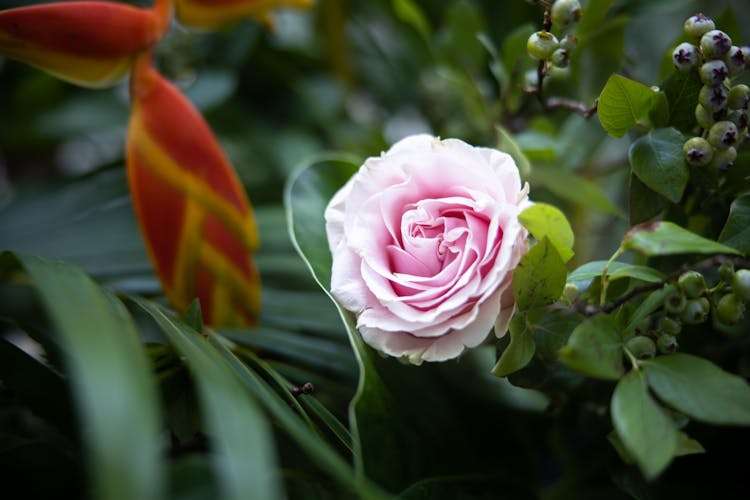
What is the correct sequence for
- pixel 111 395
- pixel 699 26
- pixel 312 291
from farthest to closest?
1. pixel 312 291
2. pixel 699 26
3. pixel 111 395

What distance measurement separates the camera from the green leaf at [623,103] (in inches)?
13.3

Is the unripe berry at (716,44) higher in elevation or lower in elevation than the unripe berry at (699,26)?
lower

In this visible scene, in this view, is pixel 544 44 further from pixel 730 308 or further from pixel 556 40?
pixel 730 308

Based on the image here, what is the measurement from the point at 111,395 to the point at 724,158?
30 cm

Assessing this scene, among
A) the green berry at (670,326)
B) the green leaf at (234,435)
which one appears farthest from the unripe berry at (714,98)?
the green leaf at (234,435)

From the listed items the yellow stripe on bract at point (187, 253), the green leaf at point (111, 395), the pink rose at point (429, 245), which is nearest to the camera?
the green leaf at point (111, 395)

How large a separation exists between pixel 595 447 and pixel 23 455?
0.36m

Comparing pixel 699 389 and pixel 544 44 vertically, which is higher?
pixel 544 44

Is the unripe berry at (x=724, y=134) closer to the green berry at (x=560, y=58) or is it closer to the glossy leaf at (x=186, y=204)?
the green berry at (x=560, y=58)

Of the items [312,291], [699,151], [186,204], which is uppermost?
[699,151]

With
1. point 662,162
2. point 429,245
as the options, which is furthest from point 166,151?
point 662,162

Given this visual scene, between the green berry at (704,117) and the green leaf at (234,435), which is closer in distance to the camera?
the green leaf at (234,435)

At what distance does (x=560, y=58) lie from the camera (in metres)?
0.35

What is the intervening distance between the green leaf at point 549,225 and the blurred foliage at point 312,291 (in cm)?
2
